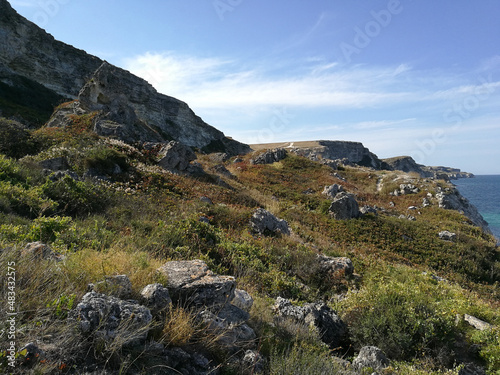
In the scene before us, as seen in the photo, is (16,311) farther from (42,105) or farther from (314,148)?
(314,148)

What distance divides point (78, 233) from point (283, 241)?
6.76 m

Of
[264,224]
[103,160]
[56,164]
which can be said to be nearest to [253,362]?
[264,224]

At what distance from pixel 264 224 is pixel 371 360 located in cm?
720

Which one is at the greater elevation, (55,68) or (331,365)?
(55,68)

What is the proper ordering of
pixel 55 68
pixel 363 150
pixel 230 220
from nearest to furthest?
pixel 230 220, pixel 55 68, pixel 363 150

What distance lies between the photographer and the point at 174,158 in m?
18.8

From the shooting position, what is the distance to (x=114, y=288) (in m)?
3.28

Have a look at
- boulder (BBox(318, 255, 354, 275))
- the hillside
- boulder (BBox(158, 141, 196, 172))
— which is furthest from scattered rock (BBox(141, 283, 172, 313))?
boulder (BBox(158, 141, 196, 172))

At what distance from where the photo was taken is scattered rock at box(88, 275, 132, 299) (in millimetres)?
3219

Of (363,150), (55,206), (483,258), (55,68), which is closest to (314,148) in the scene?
(363,150)

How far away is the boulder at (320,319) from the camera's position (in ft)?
15.8

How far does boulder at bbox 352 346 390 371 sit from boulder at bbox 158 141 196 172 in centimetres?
1613

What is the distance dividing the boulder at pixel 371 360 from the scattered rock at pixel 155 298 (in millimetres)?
2925

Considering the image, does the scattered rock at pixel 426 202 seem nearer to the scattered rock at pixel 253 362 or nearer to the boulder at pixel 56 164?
the scattered rock at pixel 253 362
